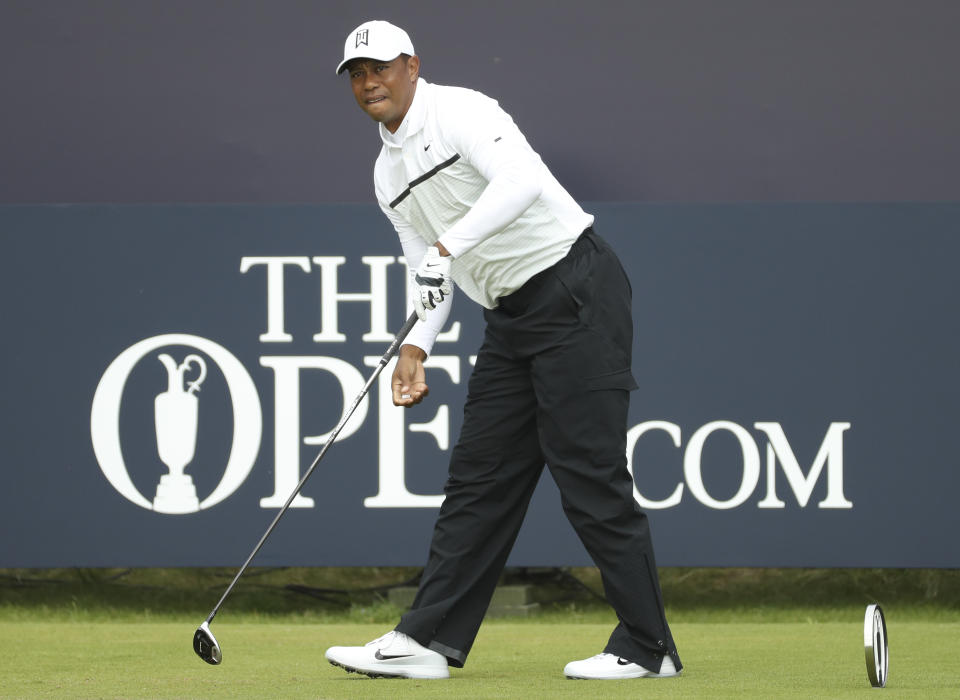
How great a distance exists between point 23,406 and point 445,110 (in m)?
2.20

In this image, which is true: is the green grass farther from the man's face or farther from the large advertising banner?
the man's face

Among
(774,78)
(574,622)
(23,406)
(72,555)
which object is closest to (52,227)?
(23,406)

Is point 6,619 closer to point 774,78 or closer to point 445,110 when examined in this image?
point 445,110

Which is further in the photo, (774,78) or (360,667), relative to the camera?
(774,78)

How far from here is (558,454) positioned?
3326mm

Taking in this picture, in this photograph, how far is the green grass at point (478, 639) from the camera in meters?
3.23

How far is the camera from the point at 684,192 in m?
5.25

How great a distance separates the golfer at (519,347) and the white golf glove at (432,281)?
0.05 meters

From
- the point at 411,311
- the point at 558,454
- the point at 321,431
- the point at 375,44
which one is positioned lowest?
the point at 321,431

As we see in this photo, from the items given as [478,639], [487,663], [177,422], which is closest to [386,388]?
[177,422]

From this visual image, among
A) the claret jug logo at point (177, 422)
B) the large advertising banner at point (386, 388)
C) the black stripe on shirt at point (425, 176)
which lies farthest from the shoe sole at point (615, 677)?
Answer: the claret jug logo at point (177, 422)

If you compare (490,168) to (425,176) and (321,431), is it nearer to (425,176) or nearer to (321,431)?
(425,176)

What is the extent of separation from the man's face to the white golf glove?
1.11 ft

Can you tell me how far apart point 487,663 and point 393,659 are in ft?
1.63
